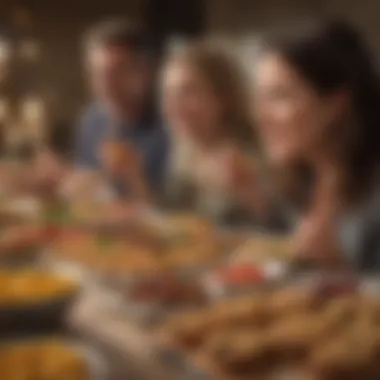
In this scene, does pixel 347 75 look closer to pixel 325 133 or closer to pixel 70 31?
pixel 325 133

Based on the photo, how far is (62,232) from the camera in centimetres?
114

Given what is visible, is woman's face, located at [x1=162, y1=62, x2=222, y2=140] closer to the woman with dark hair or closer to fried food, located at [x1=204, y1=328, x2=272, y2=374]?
the woman with dark hair

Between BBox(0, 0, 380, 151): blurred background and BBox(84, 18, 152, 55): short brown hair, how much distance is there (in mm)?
10

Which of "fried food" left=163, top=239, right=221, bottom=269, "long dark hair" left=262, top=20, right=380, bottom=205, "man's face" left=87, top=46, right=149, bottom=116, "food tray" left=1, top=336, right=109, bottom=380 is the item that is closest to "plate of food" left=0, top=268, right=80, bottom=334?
"food tray" left=1, top=336, right=109, bottom=380

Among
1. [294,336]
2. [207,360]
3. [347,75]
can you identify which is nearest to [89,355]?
[207,360]

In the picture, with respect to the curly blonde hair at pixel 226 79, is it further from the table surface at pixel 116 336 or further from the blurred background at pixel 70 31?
the table surface at pixel 116 336

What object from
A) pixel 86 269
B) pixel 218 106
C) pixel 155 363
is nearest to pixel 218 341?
pixel 155 363

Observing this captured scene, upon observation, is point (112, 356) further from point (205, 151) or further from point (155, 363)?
point (205, 151)

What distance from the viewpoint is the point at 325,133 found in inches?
42.7

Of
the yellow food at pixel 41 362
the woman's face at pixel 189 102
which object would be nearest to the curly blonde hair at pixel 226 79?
the woman's face at pixel 189 102

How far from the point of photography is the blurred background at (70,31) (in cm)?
108

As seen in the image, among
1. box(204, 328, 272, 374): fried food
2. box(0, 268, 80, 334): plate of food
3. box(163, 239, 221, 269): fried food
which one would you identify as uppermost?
box(163, 239, 221, 269): fried food

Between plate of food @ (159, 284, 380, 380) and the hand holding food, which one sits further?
the hand holding food

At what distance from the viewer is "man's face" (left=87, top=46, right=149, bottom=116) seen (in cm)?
112
